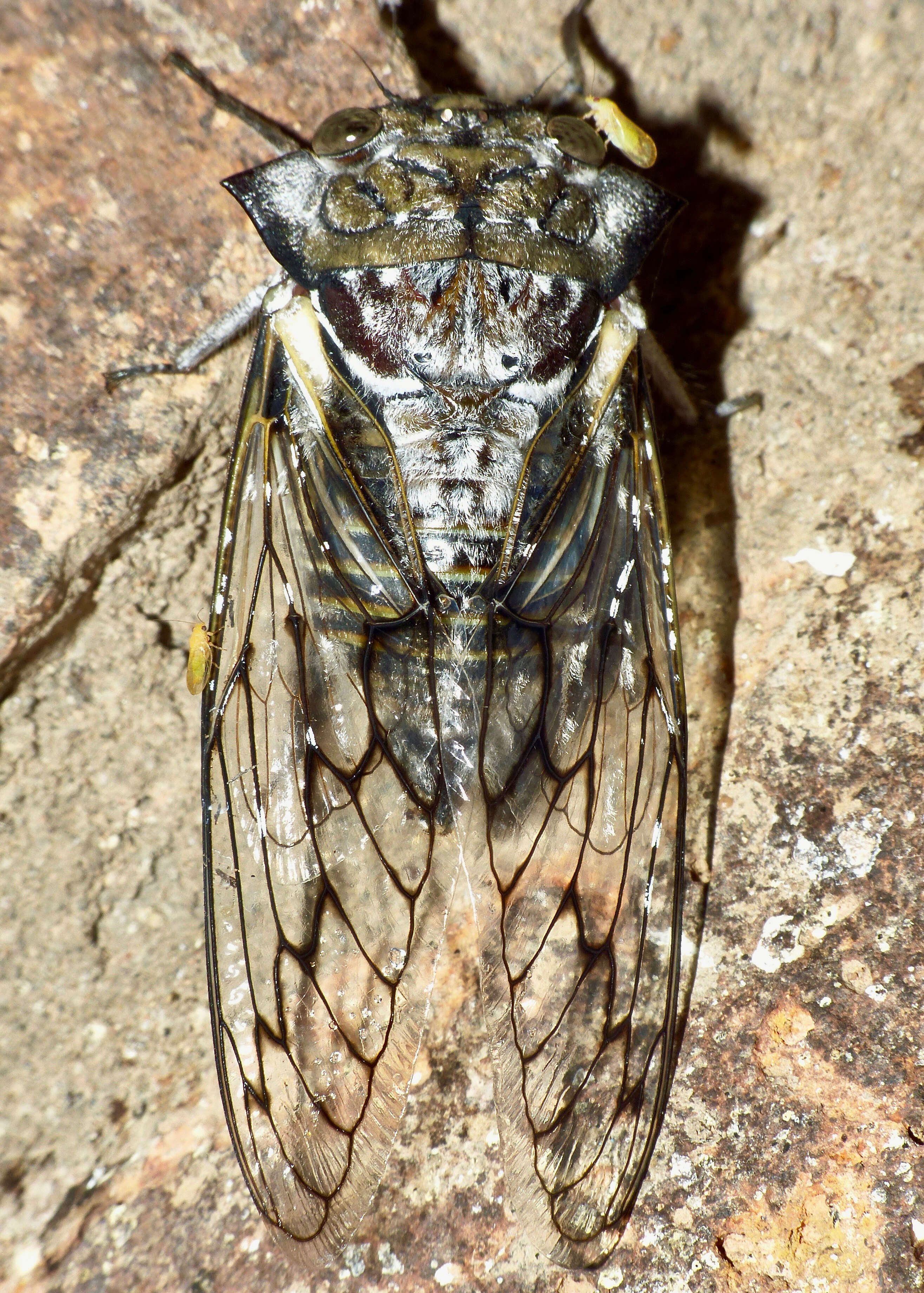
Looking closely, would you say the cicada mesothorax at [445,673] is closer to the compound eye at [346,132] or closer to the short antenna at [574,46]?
the compound eye at [346,132]

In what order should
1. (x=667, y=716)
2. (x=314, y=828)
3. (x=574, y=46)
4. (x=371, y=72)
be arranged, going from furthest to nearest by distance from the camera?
(x=574, y=46), (x=371, y=72), (x=667, y=716), (x=314, y=828)

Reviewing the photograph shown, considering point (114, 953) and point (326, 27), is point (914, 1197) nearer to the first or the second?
point (114, 953)

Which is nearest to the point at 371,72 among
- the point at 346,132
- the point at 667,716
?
the point at 346,132

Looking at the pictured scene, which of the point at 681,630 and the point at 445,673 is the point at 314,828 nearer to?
the point at 445,673

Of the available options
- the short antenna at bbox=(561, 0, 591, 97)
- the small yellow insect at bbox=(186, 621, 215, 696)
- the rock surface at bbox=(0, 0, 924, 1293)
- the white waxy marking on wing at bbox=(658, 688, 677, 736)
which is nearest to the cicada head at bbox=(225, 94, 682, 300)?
the rock surface at bbox=(0, 0, 924, 1293)

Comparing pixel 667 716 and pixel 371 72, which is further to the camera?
pixel 371 72

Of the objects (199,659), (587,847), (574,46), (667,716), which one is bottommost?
(587,847)

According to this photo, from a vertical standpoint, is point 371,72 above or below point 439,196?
above

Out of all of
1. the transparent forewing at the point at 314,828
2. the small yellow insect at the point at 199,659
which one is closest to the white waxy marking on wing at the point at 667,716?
the transparent forewing at the point at 314,828
